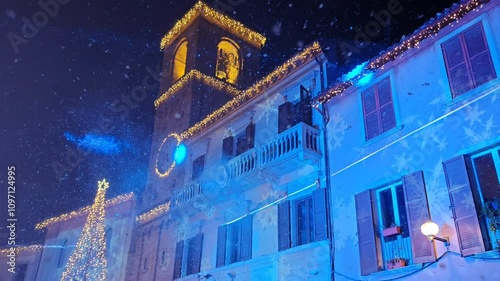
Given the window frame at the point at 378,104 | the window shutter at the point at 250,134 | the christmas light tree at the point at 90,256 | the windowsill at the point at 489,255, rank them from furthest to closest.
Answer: the christmas light tree at the point at 90,256
the window shutter at the point at 250,134
the window frame at the point at 378,104
the windowsill at the point at 489,255

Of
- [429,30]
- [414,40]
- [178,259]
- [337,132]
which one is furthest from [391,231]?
[178,259]

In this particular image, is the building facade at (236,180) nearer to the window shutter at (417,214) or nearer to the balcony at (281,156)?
the balcony at (281,156)

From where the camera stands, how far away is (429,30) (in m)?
11.7

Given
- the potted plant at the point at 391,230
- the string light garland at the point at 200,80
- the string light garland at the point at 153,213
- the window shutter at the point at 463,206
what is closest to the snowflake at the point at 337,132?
the potted plant at the point at 391,230

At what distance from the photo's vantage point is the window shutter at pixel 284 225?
14.4 m

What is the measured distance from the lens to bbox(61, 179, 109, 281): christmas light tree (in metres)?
25.0

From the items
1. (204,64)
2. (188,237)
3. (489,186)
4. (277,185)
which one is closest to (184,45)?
(204,64)

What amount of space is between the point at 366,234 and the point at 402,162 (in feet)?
7.05

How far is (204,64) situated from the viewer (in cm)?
2731

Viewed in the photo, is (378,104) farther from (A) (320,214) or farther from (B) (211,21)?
(B) (211,21)

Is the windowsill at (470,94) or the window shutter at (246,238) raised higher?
the windowsill at (470,94)

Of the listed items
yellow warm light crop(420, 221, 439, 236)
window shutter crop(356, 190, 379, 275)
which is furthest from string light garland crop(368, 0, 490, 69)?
yellow warm light crop(420, 221, 439, 236)

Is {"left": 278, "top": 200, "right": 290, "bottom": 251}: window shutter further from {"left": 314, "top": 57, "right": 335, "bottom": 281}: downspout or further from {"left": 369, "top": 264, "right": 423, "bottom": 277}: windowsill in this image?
{"left": 369, "top": 264, "right": 423, "bottom": 277}: windowsill

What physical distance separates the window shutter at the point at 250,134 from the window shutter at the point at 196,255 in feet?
14.7
